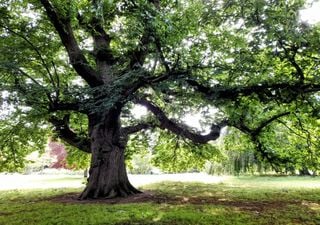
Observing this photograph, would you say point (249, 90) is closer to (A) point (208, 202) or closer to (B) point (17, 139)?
(A) point (208, 202)

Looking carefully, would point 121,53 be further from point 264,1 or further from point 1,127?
point 1,127

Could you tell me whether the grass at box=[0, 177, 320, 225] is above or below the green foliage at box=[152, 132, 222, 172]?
below

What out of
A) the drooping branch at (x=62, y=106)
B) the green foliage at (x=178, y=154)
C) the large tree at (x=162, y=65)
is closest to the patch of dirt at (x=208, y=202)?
the large tree at (x=162, y=65)

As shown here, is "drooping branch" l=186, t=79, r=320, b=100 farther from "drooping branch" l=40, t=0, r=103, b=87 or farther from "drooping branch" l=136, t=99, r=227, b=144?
"drooping branch" l=40, t=0, r=103, b=87

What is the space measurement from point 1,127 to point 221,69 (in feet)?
31.6

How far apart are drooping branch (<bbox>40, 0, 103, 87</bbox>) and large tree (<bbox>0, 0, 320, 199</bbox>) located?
35mm

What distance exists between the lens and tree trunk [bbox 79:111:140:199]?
12.1 metres

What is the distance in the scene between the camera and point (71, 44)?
11.1 meters

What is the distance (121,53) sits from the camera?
11398 mm

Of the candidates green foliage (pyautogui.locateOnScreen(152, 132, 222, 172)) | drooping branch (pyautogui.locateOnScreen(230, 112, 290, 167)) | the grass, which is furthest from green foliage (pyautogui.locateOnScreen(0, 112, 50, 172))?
drooping branch (pyautogui.locateOnScreen(230, 112, 290, 167))

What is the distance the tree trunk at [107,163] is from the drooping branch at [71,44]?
1.70 metres

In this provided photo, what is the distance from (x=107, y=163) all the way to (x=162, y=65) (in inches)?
186

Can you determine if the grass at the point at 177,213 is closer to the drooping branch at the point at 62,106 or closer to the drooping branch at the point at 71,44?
the drooping branch at the point at 62,106

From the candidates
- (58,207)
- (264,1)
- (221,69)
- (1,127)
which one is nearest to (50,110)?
(58,207)
